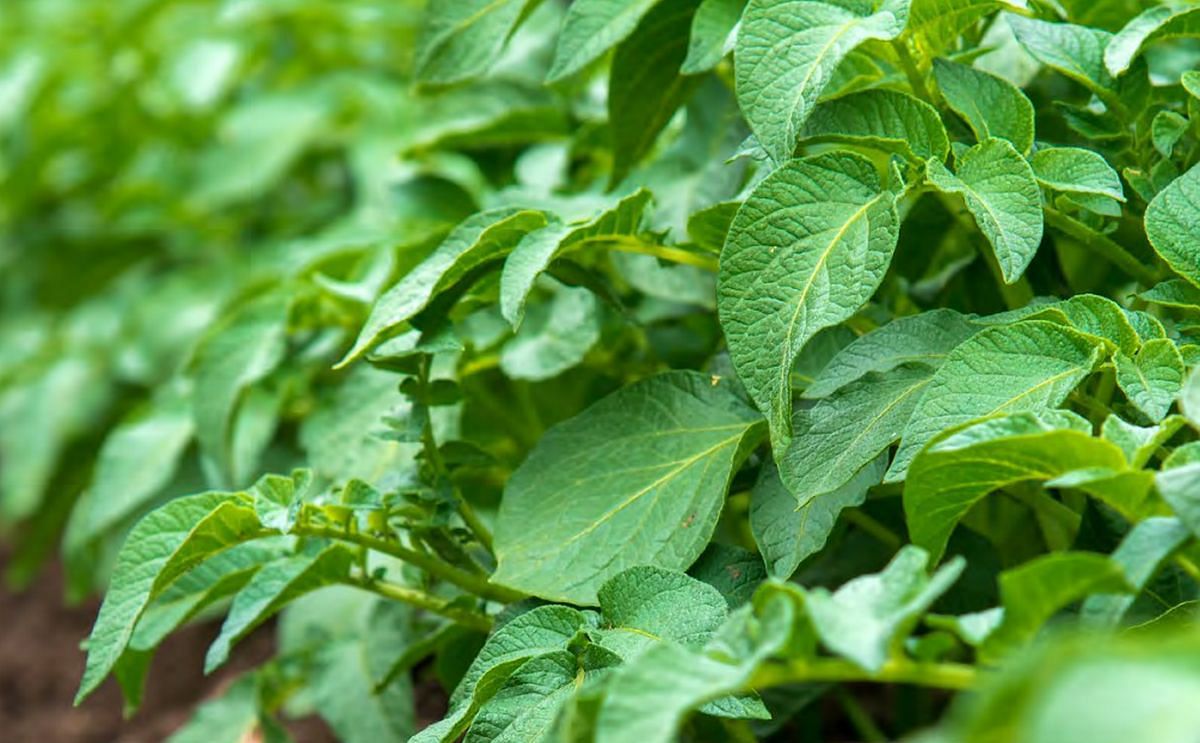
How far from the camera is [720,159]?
4.42 feet

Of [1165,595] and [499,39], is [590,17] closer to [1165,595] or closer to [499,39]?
[499,39]

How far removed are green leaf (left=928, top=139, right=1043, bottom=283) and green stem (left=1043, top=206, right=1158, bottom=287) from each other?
0.08 metres

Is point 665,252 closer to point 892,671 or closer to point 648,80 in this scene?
point 648,80

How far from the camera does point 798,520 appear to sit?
98 cm

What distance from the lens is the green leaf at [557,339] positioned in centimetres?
129

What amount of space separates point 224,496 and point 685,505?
32cm

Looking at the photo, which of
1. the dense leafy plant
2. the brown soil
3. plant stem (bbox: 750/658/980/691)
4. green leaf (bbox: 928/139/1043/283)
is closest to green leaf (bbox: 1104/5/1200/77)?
the dense leafy plant

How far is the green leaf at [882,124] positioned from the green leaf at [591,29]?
0.71ft

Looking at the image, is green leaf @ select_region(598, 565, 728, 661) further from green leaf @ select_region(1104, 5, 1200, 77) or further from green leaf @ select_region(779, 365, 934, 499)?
green leaf @ select_region(1104, 5, 1200, 77)

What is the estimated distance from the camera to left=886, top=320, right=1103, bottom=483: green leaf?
849 millimetres

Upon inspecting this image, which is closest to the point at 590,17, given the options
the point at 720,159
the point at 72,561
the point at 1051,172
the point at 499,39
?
the point at 499,39

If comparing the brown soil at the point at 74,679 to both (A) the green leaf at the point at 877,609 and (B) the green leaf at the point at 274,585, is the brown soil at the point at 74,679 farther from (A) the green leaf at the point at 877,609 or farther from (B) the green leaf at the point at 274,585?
(A) the green leaf at the point at 877,609

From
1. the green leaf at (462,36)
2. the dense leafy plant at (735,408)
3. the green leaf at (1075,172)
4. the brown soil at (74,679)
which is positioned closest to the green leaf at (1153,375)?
the dense leafy plant at (735,408)

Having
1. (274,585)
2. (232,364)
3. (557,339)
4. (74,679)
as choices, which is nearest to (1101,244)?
(557,339)
